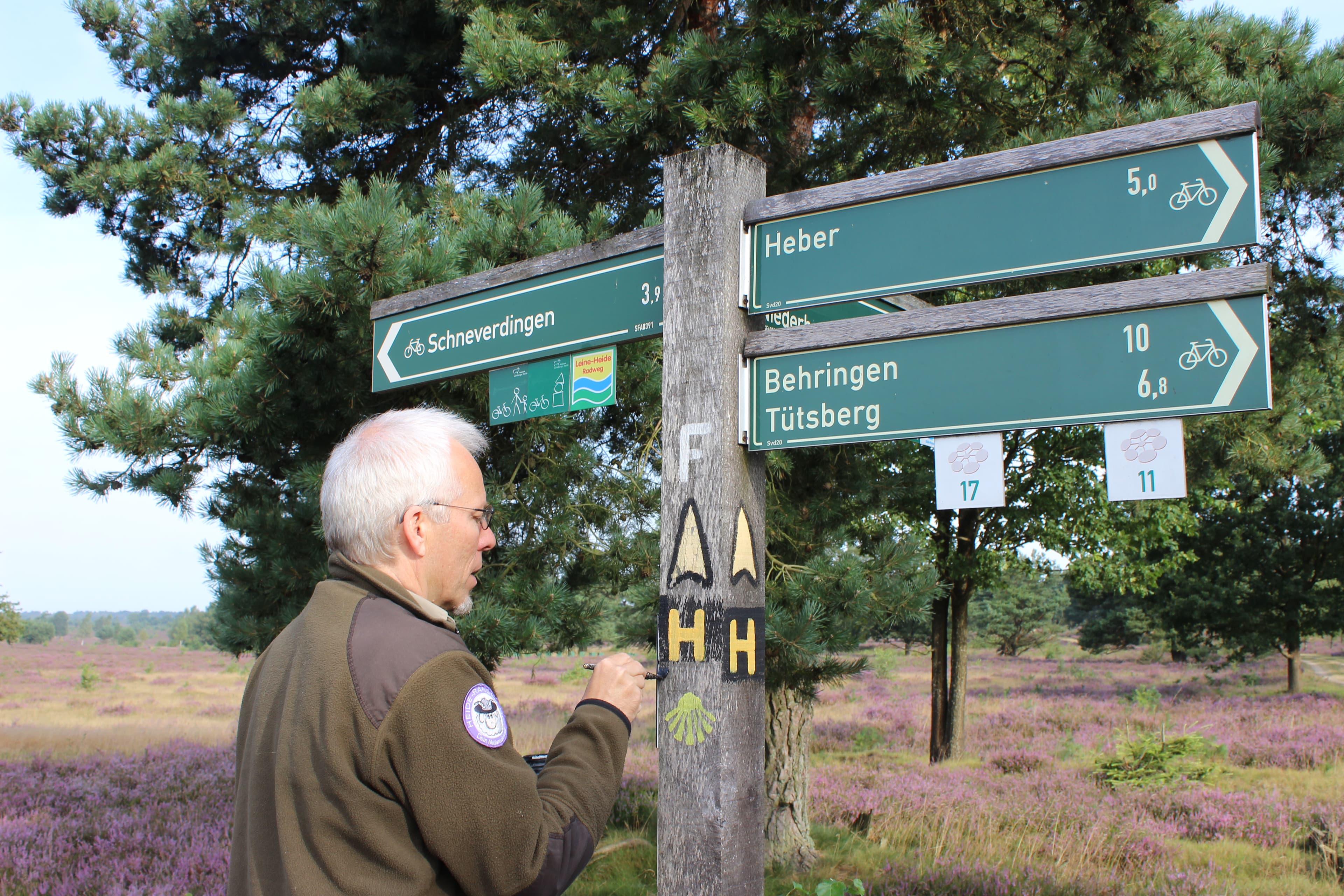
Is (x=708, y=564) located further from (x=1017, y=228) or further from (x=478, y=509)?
(x=1017, y=228)

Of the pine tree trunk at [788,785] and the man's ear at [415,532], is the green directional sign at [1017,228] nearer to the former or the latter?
the man's ear at [415,532]

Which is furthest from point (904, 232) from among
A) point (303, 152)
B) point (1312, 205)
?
point (303, 152)

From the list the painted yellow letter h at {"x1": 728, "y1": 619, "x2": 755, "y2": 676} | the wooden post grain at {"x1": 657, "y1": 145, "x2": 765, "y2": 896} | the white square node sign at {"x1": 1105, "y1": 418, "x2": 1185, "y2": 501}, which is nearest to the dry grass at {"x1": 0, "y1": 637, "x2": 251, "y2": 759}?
the wooden post grain at {"x1": 657, "y1": 145, "x2": 765, "y2": 896}

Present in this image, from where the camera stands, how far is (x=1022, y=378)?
227cm

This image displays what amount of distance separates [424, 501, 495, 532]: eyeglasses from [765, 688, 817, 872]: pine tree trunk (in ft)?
17.4

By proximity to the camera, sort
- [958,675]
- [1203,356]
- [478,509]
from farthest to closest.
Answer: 1. [958,675]
2. [1203,356]
3. [478,509]

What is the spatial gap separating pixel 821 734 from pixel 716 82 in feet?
42.9

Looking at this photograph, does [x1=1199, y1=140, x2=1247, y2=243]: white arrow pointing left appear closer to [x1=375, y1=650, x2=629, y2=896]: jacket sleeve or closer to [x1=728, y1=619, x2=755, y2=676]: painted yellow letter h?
[x1=728, y1=619, x2=755, y2=676]: painted yellow letter h

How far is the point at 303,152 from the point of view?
23.2 ft

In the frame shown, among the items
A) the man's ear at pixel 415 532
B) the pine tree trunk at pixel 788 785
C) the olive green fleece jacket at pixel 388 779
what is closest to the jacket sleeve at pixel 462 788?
the olive green fleece jacket at pixel 388 779

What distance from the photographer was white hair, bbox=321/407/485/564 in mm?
1635

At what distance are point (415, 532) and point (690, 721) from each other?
41.1 inches

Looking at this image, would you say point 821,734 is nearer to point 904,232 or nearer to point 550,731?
point 550,731

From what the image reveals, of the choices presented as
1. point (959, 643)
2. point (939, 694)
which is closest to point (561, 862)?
point (959, 643)
